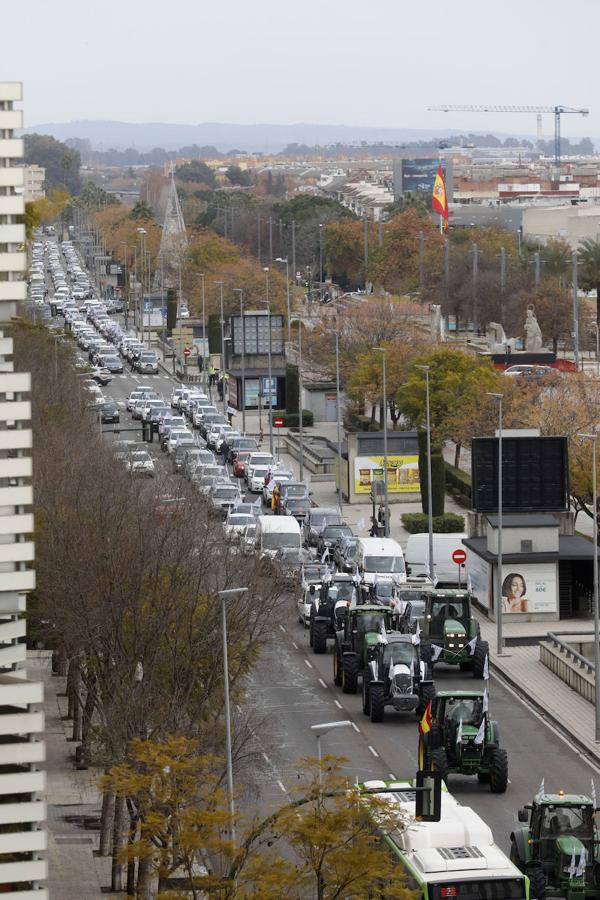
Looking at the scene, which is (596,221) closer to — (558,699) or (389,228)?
(389,228)

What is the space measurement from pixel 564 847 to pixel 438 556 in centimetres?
2855

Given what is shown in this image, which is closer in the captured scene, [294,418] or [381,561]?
[381,561]

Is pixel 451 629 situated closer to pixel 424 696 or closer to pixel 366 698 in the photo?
pixel 366 698

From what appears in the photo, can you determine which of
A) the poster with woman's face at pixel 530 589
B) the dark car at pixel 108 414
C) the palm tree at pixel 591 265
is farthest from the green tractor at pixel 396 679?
the palm tree at pixel 591 265

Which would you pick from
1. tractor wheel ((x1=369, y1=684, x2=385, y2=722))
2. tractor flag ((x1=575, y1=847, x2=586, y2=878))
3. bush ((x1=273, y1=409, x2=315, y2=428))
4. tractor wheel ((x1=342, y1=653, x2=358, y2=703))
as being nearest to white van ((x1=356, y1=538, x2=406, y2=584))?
tractor wheel ((x1=342, y1=653, x2=358, y2=703))

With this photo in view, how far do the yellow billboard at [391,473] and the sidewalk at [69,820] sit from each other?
28.9 meters

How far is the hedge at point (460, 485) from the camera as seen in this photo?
73.9m

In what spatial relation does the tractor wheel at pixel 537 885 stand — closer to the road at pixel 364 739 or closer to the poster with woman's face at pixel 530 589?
the road at pixel 364 739

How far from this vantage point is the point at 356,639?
151ft

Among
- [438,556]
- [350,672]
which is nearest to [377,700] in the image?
[350,672]

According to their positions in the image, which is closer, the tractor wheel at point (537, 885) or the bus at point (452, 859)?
the bus at point (452, 859)

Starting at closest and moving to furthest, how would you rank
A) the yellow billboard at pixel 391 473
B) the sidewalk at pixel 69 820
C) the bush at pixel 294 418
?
1. the sidewalk at pixel 69 820
2. the yellow billboard at pixel 391 473
3. the bush at pixel 294 418

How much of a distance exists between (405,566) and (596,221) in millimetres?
130808

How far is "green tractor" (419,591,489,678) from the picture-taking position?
155 feet
